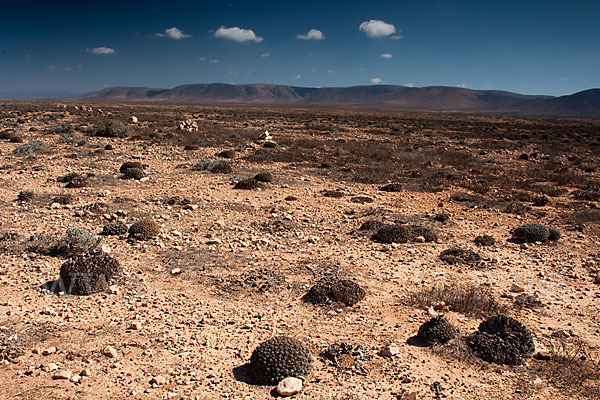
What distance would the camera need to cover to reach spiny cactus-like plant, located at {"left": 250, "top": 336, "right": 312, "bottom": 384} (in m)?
4.43

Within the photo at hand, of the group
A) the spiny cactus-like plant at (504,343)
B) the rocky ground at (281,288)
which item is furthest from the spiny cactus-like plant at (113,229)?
the spiny cactus-like plant at (504,343)

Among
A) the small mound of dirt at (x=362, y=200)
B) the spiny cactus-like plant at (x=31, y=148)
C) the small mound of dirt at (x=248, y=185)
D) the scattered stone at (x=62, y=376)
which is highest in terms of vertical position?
the spiny cactus-like plant at (x=31, y=148)

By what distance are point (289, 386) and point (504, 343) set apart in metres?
2.73

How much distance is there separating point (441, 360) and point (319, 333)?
1560 mm

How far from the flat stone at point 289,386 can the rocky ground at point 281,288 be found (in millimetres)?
99

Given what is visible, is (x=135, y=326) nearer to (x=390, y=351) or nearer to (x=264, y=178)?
(x=390, y=351)

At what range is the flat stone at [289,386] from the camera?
4.24 metres

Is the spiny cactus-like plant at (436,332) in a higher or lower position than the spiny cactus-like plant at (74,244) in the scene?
lower

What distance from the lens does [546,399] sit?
167 inches

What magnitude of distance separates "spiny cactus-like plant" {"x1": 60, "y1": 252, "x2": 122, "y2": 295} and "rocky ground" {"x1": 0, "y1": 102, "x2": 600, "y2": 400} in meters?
0.16

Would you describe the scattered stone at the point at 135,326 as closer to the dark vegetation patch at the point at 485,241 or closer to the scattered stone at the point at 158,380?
the scattered stone at the point at 158,380

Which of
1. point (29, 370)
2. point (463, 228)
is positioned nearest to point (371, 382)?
point (29, 370)

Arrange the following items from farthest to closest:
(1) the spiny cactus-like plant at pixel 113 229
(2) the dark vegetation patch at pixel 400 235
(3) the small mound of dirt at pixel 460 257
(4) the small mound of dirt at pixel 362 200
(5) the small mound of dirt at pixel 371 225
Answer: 1. (4) the small mound of dirt at pixel 362 200
2. (5) the small mound of dirt at pixel 371 225
3. (2) the dark vegetation patch at pixel 400 235
4. (1) the spiny cactus-like plant at pixel 113 229
5. (3) the small mound of dirt at pixel 460 257

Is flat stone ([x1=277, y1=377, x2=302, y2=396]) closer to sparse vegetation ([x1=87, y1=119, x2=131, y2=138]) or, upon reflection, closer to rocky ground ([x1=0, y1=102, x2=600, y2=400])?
rocky ground ([x1=0, y1=102, x2=600, y2=400])
